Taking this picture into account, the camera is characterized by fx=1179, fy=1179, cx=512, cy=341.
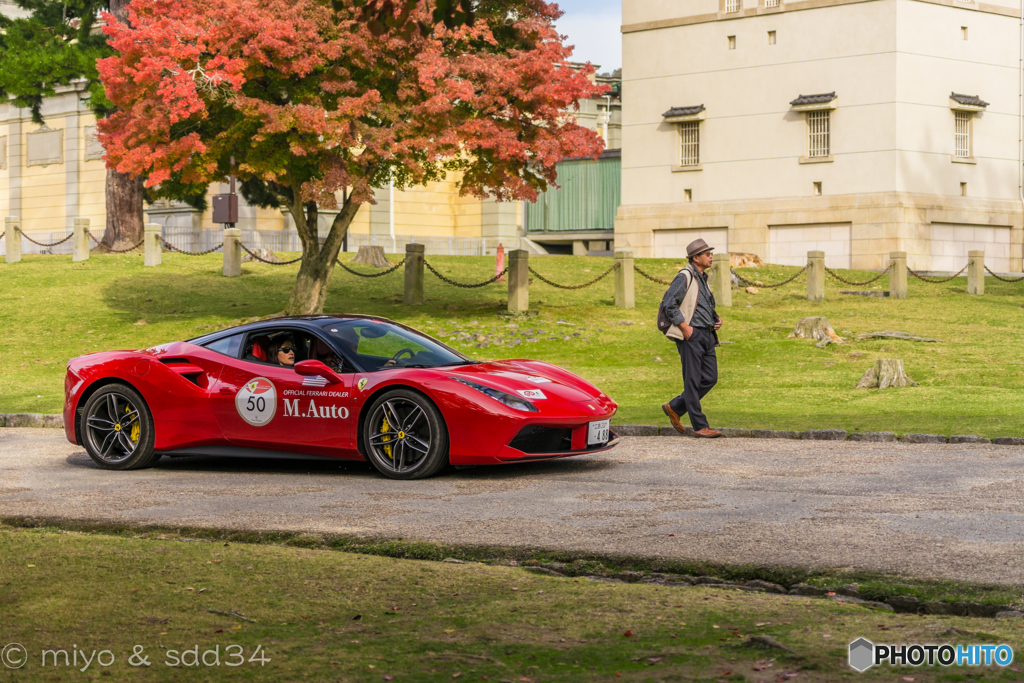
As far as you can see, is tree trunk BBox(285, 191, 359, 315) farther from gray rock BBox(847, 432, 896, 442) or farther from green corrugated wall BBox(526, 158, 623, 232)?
green corrugated wall BBox(526, 158, 623, 232)

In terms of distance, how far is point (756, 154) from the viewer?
43.2 meters

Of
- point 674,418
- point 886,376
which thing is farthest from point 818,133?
point 674,418

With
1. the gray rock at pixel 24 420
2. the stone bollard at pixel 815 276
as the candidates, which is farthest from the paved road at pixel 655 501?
the stone bollard at pixel 815 276

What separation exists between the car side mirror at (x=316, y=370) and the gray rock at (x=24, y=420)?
593cm

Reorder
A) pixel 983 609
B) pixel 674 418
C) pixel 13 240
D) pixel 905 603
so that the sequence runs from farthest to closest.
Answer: pixel 13 240 < pixel 674 418 < pixel 905 603 < pixel 983 609

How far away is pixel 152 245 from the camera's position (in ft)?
98.6

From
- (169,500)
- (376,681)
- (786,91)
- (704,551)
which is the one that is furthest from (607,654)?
(786,91)

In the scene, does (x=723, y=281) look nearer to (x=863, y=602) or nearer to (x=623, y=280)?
(x=623, y=280)

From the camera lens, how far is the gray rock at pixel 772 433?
11.6 metres

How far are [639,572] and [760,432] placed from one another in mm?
6337

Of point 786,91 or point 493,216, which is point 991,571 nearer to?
Result: point 786,91

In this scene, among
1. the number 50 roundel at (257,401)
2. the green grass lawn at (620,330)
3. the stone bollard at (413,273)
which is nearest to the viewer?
the number 50 roundel at (257,401)

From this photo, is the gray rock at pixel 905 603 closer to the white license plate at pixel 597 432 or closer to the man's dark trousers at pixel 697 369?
the white license plate at pixel 597 432

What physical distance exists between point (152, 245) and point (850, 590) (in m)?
27.3
